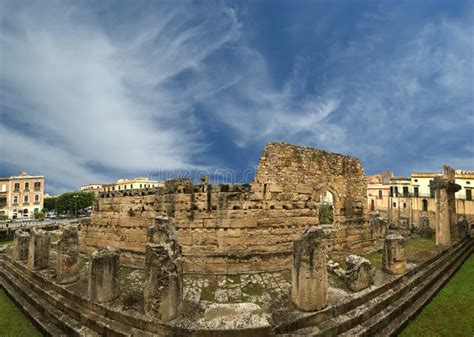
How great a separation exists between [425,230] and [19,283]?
21.1 m

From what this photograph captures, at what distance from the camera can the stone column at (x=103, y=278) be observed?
20.1ft

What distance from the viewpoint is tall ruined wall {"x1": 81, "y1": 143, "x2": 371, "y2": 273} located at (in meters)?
8.76

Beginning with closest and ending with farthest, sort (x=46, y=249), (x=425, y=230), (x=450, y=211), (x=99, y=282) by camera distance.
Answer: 1. (x=99, y=282)
2. (x=46, y=249)
3. (x=450, y=211)
4. (x=425, y=230)

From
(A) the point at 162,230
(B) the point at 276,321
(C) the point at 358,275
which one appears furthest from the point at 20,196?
(C) the point at 358,275

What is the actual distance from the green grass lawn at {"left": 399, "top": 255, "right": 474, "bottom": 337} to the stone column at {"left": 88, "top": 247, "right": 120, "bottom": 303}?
6.52 metres

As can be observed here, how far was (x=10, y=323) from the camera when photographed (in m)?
7.06

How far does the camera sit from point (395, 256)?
8.12 metres

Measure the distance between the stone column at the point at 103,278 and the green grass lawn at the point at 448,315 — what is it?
6516 millimetres

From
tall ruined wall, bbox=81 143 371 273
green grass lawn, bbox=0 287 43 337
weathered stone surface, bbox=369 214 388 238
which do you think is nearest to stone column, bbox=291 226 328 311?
tall ruined wall, bbox=81 143 371 273

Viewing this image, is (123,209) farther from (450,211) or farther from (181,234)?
(450,211)

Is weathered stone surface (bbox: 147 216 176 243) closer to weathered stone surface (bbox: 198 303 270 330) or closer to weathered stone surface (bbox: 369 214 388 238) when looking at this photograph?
weathered stone surface (bbox: 198 303 270 330)

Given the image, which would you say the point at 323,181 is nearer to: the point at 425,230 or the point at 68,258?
the point at 68,258

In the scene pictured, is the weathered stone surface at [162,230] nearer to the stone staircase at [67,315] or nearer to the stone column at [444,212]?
the stone staircase at [67,315]

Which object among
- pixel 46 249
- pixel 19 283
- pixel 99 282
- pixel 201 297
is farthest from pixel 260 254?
pixel 19 283
